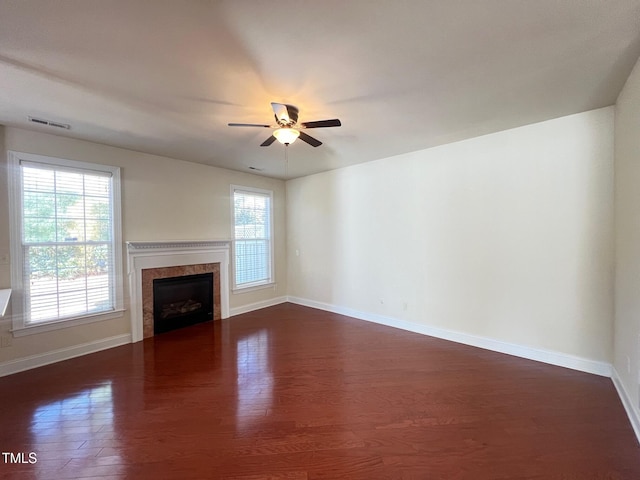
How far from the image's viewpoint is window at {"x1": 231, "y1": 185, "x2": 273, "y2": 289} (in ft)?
16.8

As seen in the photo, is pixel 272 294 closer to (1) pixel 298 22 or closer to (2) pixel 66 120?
(2) pixel 66 120

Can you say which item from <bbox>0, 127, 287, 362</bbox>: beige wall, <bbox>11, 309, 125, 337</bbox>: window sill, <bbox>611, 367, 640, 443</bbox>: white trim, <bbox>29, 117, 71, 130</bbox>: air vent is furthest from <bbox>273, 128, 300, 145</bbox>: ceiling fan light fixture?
<bbox>611, 367, 640, 443</bbox>: white trim

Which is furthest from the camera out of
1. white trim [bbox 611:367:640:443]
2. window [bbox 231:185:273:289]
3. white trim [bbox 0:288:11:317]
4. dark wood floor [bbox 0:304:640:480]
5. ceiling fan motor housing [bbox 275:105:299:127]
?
window [bbox 231:185:273:289]

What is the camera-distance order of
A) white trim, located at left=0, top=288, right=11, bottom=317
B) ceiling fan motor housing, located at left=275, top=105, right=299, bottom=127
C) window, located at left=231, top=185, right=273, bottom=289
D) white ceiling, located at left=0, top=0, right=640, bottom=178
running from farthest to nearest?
1. window, located at left=231, top=185, right=273, bottom=289
2. ceiling fan motor housing, located at left=275, top=105, right=299, bottom=127
3. white trim, located at left=0, top=288, right=11, bottom=317
4. white ceiling, located at left=0, top=0, right=640, bottom=178

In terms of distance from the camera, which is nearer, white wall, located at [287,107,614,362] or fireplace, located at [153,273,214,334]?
white wall, located at [287,107,614,362]

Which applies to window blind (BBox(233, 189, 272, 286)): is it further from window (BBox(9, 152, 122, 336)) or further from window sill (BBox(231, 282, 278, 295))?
window (BBox(9, 152, 122, 336))

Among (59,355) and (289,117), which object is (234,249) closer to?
(59,355)

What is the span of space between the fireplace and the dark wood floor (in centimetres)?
77

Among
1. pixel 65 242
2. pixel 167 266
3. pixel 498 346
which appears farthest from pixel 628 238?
pixel 65 242

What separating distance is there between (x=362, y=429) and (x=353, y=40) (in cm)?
270

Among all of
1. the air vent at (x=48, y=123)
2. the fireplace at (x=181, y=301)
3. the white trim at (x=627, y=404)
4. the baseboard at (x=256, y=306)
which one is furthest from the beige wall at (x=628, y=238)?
the air vent at (x=48, y=123)

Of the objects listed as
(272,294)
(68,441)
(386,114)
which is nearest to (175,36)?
(386,114)

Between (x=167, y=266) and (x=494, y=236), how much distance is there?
15.1 feet

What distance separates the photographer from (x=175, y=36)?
163 centimetres
